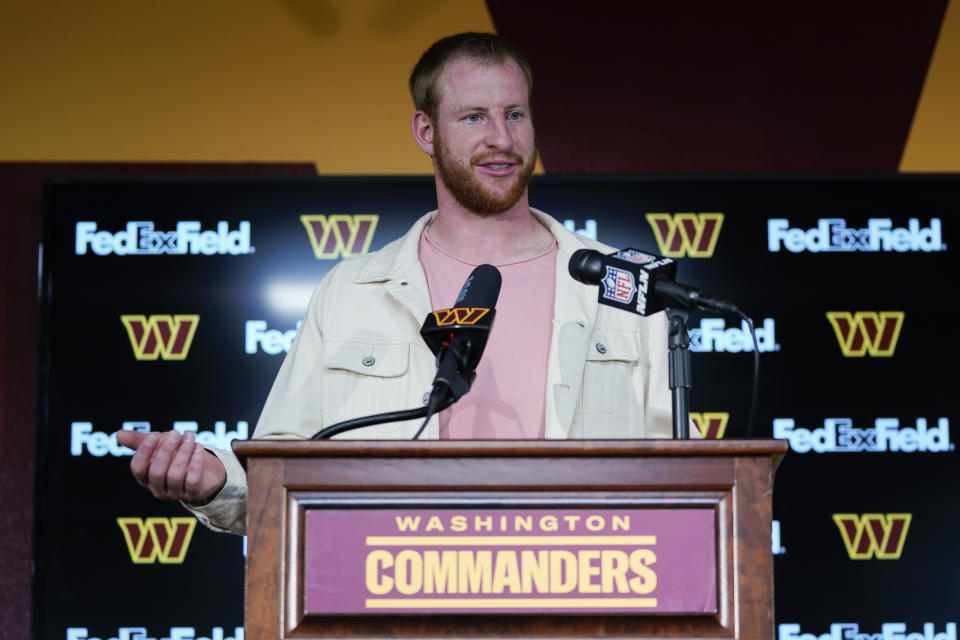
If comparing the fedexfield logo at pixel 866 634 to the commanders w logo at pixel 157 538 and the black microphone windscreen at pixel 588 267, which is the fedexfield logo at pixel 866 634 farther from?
the black microphone windscreen at pixel 588 267

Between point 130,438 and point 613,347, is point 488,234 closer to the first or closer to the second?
point 613,347

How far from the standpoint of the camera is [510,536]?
3.55ft

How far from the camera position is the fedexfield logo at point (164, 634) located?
8.86 feet

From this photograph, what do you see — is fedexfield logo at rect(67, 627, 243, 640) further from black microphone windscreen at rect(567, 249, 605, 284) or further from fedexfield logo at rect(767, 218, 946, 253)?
black microphone windscreen at rect(567, 249, 605, 284)

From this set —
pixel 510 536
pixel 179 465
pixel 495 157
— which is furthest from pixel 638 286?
pixel 495 157

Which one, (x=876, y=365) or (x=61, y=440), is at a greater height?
(x=876, y=365)

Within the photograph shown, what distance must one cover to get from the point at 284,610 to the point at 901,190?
2.25m

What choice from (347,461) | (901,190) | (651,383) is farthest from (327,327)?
(901,190)

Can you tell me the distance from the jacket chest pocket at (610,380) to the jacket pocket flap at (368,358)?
0.99 feet

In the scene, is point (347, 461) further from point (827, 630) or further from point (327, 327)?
point (827, 630)

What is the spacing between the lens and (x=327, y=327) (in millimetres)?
1880

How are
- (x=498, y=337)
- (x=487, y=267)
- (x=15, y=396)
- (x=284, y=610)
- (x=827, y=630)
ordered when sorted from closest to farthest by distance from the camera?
(x=284, y=610) → (x=487, y=267) → (x=498, y=337) → (x=827, y=630) → (x=15, y=396)

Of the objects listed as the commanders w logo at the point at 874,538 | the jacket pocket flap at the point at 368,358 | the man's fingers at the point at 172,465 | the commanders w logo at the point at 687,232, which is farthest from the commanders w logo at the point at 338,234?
the man's fingers at the point at 172,465

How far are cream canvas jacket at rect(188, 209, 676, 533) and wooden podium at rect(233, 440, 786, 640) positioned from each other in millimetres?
625
